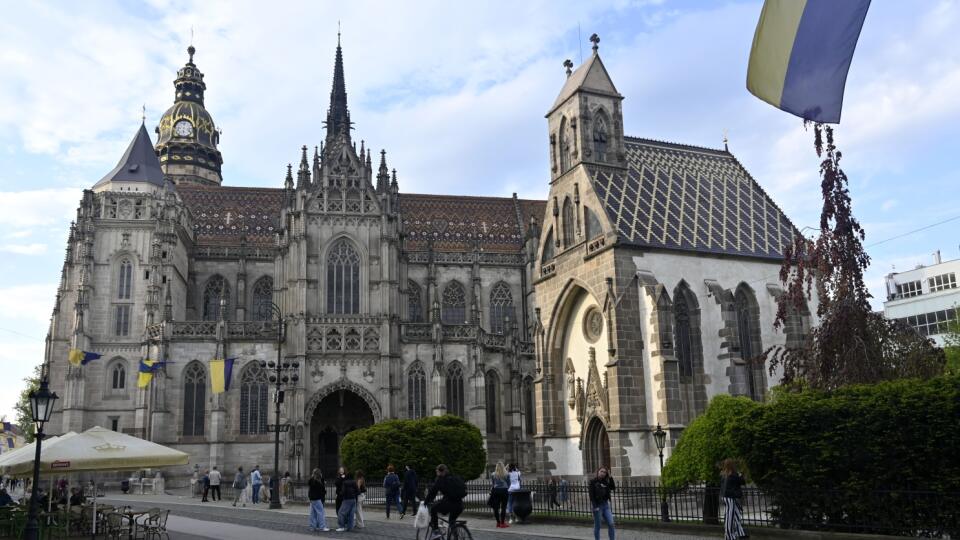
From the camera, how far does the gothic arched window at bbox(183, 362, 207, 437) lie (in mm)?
47000

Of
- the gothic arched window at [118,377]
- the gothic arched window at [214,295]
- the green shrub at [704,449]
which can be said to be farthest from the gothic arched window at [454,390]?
the green shrub at [704,449]

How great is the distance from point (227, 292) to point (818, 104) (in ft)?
175

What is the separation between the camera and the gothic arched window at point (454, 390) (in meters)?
49.1

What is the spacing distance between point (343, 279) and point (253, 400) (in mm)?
8836

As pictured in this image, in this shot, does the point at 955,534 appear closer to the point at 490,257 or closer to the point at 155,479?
the point at 155,479

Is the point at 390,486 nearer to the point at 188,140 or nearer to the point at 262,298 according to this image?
the point at 262,298

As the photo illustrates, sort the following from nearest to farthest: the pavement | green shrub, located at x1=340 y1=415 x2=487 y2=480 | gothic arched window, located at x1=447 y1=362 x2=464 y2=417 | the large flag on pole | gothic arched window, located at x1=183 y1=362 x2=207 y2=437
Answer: the large flag on pole → the pavement → green shrub, located at x1=340 y1=415 x2=487 y2=480 → gothic arched window, located at x1=183 y1=362 x2=207 y2=437 → gothic arched window, located at x1=447 y1=362 x2=464 y2=417

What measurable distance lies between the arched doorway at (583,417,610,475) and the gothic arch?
18.5m

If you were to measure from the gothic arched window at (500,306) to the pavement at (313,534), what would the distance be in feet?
104

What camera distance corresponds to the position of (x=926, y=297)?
63.6 meters

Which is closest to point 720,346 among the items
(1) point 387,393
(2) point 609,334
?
(2) point 609,334

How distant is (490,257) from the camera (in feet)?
201

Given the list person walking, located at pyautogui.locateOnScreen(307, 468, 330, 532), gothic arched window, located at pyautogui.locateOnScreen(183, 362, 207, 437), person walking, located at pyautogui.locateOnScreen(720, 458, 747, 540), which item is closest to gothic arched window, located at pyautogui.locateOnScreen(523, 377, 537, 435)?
gothic arched window, located at pyautogui.locateOnScreen(183, 362, 207, 437)

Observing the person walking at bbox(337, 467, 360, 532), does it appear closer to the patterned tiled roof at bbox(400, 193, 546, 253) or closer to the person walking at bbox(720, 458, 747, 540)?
the person walking at bbox(720, 458, 747, 540)
